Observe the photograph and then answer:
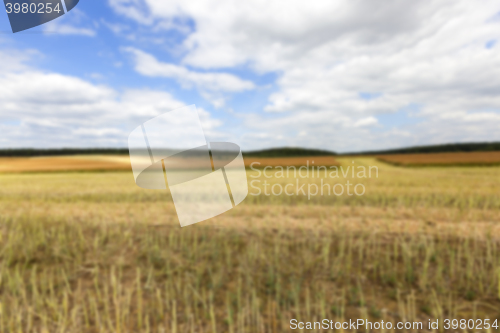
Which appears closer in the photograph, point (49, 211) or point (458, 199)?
point (49, 211)

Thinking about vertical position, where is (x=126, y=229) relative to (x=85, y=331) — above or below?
above

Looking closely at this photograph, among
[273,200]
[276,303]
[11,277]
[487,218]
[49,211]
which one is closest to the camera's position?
[276,303]

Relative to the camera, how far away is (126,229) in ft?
19.2

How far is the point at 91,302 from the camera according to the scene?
341cm

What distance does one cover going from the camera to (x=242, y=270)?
13.3ft

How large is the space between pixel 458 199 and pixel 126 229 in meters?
9.84

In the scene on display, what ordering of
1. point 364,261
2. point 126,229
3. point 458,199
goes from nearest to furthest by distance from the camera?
point 364,261 → point 126,229 → point 458,199

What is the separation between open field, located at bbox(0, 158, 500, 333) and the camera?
321cm

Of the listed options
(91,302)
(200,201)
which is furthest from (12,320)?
(200,201)

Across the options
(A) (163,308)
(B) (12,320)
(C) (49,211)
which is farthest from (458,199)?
(C) (49,211)

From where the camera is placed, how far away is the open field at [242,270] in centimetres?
321

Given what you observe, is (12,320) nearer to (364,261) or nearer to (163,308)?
(163,308)

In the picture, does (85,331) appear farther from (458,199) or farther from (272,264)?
(458,199)

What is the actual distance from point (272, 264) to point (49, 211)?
701 centimetres
